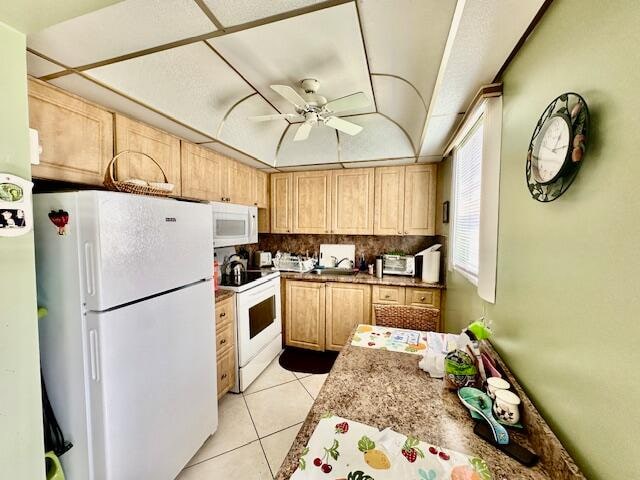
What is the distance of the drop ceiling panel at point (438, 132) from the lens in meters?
1.77

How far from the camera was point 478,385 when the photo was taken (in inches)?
44.4

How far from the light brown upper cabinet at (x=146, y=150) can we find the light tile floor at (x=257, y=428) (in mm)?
1901

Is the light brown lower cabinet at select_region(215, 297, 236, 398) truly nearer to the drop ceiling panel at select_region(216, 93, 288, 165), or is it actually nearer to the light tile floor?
the light tile floor

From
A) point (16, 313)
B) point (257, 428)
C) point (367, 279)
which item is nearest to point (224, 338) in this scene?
point (257, 428)

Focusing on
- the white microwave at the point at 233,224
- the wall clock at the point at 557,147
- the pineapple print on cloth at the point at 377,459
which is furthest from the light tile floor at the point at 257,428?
the wall clock at the point at 557,147

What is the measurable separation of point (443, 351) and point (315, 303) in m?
1.85

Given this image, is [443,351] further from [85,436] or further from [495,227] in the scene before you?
[85,436]

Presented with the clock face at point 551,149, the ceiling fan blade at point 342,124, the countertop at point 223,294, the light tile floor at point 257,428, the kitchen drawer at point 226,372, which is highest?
the ceiling fan blade at point 342,124

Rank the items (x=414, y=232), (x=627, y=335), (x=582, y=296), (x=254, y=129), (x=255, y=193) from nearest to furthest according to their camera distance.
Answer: (x=627, y=335), (x=582, y=296), (x=254, y=129), (x=414, y=232), (x=255, y=193)

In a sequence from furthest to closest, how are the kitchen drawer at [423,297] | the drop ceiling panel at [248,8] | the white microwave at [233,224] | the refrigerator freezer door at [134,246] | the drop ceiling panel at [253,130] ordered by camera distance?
the kitchen drawer at [423,297] → the white microwave at [233,224] → the drop ceiling panel at [253,130] → the refrigerator freezer door at [134,246] → the drop ceiling panel at [248,8]

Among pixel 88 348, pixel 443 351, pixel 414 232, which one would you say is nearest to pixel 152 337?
pixel 88 348

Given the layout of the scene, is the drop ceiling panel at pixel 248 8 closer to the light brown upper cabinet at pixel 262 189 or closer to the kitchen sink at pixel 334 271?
the light brown upper cabinet at pixel 262 189

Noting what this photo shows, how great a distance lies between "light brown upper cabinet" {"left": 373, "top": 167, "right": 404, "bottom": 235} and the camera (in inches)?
123

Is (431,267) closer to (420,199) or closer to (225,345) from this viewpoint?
(420,199)
